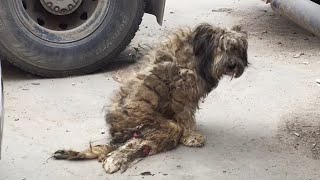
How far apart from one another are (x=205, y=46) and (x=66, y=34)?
2.16 meters

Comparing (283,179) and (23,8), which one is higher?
(23,8)

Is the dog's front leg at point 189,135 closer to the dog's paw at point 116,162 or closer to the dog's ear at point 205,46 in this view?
the dog's ear at point 205,46

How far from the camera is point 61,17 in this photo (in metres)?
6.15

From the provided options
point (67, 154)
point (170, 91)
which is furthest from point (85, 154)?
point (170, 91)

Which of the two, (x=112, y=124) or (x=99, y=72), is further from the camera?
(x=99, y=72)

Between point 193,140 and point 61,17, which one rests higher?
point 61,17

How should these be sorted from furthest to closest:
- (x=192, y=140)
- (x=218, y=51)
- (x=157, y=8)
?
(x=157, y=8) < (x=192, y=140) < (x=218, y=51)

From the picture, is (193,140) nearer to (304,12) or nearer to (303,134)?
(303,134)

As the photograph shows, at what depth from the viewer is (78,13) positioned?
242 inches

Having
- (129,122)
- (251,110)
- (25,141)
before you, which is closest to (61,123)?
(25,141)

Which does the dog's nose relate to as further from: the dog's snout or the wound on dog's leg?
the wound on dog's leg

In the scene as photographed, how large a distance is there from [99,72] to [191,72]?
2.05m

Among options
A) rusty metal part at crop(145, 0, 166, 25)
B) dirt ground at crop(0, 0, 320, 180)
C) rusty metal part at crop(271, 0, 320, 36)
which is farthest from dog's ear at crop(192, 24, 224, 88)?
rusty metal part at crop(145, 0, 166, 25)

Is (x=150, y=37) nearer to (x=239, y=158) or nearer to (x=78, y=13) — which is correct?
A: (x=78, y=13)
